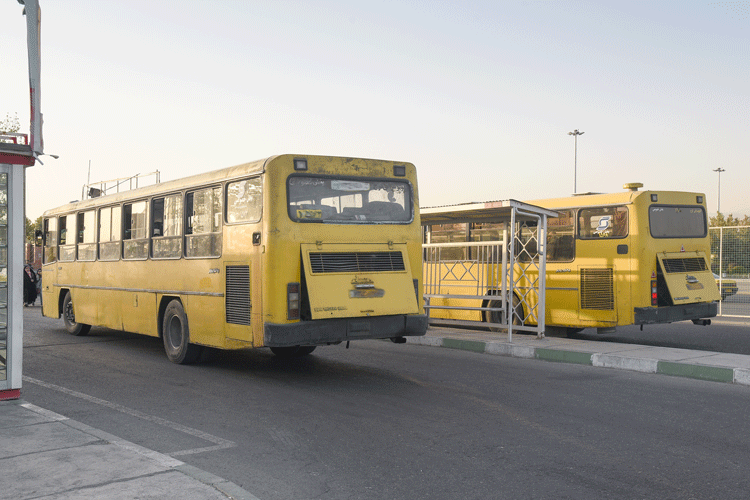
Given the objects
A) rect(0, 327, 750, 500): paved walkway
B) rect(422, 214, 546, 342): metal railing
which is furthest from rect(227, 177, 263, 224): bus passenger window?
rect(422, 214, 546, 342): metal railing

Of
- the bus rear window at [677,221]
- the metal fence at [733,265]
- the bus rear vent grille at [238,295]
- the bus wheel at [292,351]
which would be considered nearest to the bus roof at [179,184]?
the bus rear vent grille at [238,295]

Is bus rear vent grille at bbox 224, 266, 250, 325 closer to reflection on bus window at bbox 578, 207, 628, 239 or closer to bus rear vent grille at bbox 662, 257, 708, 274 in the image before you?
reflection on bus window at bbox 578, 207, 628, 239

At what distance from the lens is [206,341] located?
32.9 ft

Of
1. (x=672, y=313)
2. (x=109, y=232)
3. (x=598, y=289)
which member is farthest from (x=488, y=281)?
(x=109, y=232)

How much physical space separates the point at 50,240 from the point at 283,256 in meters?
9.21

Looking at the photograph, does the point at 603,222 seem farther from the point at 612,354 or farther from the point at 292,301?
the point at 292,301

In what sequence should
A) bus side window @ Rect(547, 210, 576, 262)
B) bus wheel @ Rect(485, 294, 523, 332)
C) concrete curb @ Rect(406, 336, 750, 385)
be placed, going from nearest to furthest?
concrete curb @ Rect(406, 336, 750, 385) < bus side window @ Rect(547, 210, 576, 262) < bus wheel @ Rect(485, 294, 523, 332)

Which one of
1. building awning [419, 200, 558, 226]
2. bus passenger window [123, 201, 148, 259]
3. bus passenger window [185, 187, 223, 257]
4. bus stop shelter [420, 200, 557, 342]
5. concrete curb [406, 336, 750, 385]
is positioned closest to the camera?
concrete curb [406, 336, 750, 385]

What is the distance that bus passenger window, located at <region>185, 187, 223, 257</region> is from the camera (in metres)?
9.98

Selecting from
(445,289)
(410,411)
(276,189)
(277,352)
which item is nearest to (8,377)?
(276,189)

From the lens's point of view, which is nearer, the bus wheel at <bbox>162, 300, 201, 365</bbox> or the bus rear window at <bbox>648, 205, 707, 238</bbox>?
the bus wheel at <bbox>162, 300, 201, 365</bbox>

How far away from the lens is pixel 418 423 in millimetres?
6871

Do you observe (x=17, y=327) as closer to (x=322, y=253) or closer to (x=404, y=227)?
(x=322, y=253)

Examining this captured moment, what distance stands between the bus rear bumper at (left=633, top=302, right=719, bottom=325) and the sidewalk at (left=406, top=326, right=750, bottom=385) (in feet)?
3.04
